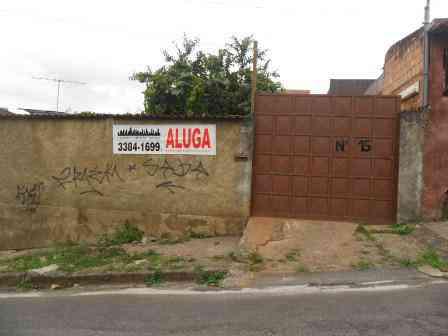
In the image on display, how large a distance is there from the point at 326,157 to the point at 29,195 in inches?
269

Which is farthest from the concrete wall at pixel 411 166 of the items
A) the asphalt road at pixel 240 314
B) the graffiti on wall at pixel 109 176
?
the graffiti on wall at pixel 109 176

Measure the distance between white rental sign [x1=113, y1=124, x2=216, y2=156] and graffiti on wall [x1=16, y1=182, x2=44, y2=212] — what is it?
2113 mm

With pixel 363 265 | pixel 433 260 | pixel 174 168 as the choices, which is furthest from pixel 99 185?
pixel 433 260

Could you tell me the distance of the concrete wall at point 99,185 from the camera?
7.22m

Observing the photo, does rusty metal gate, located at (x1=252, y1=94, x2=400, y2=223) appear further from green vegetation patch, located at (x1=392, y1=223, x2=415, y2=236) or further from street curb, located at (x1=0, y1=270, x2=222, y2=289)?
street curb, located at (x1=0, y1=270, x2=222, y2=289)

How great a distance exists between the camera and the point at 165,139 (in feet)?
24.3

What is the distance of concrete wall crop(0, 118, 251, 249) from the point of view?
7.22 metres

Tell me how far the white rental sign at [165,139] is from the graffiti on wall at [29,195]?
2.11 metres

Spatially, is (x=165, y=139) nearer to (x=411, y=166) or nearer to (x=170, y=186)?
(x=170, y=186)

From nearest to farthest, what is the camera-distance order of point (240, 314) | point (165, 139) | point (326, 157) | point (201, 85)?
point (240, 314) → point (326, 157) → point (165, 139) → point (201, 85)

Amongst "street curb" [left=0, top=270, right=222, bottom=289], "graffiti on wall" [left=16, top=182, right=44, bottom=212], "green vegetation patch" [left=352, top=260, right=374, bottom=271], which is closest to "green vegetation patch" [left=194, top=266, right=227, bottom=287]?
"street curb" [left=0, top=270, right=222, bottom=289]

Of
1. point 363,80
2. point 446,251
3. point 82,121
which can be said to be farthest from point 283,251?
point 363,80

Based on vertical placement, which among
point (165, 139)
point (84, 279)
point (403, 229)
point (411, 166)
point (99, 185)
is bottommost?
point (84, 279)

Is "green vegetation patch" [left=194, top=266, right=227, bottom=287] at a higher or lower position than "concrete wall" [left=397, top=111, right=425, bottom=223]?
lower
